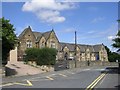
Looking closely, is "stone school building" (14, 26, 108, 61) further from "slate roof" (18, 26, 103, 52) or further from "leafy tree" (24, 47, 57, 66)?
"leafy tree" (24, 47, 57, 66)

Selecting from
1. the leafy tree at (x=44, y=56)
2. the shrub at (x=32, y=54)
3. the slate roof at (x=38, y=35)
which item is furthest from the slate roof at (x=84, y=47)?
the leafy tree at (x=44, y=56)

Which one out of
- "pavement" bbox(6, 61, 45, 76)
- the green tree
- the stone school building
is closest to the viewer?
the green tree

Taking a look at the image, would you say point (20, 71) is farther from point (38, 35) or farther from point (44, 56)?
point (38, 35)

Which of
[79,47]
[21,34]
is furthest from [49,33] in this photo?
[79,47]

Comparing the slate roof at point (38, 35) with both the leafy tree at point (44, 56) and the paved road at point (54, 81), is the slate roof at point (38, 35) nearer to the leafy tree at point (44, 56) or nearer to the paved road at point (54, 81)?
the leafy tree at point (44, 56)

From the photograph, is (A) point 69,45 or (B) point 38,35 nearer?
(B) point 38,35

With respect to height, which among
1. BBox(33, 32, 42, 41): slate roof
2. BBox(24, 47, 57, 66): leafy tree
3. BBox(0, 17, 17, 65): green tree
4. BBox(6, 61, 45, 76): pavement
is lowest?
BBox(6, 61, 45, 76): pavement

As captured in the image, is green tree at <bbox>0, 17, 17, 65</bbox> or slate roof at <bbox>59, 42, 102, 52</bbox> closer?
green tree at <bbox>0, 17, 17, 65</bbox>

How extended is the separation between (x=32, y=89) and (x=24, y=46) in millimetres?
54651

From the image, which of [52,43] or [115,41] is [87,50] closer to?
[52,43]

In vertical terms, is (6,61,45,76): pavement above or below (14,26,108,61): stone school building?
below

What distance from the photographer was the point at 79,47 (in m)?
106

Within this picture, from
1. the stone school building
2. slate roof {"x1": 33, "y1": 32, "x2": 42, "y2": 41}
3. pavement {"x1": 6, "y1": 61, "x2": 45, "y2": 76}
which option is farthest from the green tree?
slate roof {"x1": 33, "y1": 32, "x2": 42, "y2": 41}

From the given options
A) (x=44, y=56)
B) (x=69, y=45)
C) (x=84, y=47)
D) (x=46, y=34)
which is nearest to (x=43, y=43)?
(x=46, y=34)
